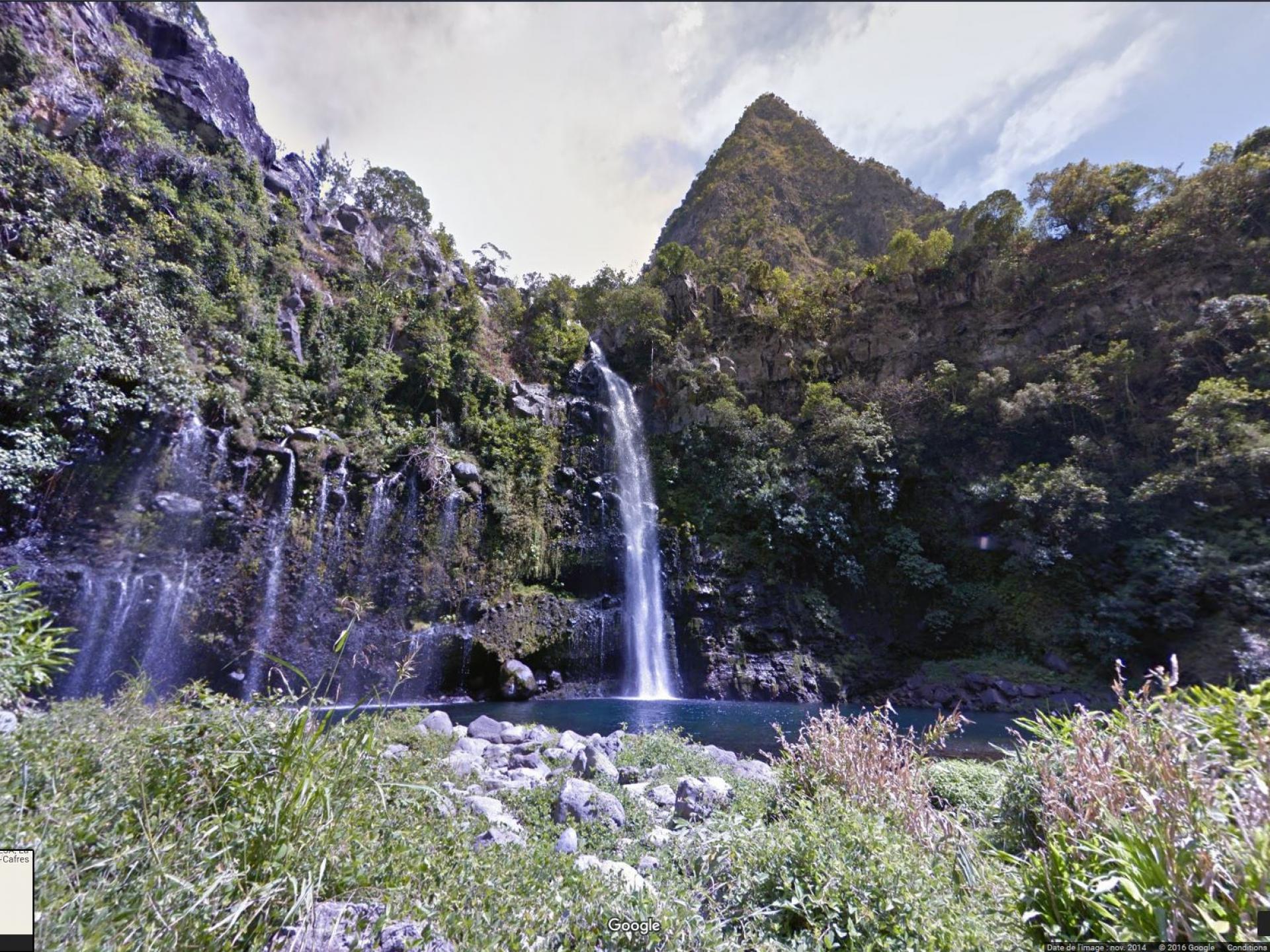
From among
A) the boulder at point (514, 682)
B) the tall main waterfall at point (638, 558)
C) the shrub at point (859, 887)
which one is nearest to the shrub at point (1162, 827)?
the shrub at point (859, 887)

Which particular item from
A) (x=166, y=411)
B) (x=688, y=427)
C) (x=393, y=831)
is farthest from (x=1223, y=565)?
(x=166, y=411)

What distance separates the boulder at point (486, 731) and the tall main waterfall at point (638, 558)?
6952 mm

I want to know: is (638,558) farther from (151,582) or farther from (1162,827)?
(1162,827)

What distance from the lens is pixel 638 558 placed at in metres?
16.0

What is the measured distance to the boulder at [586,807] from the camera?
3.79 m

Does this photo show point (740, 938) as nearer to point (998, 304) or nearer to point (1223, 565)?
point (1223, 565)

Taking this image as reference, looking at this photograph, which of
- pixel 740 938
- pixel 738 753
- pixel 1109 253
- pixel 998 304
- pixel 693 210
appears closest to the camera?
pixel 740 938

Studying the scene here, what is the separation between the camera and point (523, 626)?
13883 mm

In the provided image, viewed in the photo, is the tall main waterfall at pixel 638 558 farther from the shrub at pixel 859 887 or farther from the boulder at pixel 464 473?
the shrub at pixel 859 887

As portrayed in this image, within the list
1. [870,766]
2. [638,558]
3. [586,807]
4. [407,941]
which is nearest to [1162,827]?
[870,766]

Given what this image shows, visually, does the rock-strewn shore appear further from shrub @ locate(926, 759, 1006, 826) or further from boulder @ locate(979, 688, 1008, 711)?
boulder @ locate(979, 688, 1008, 711)

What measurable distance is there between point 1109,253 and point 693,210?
26.9 metres

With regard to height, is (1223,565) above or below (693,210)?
below

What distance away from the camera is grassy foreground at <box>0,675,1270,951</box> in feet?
5.46
